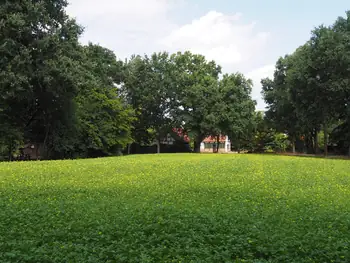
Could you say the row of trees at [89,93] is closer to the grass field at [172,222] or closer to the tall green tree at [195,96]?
the tall green tree at [195,96]

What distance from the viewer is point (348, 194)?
34.9 ft

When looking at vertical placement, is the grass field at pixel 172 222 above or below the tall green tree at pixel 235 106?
below

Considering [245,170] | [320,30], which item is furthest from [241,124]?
[245,170]

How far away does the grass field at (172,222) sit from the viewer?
16.6ft

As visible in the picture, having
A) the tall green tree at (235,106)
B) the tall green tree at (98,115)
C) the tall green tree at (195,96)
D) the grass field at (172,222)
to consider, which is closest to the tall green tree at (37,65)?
the tall green tree at (98,115)

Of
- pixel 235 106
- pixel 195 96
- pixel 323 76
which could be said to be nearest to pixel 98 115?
pixel 195 96

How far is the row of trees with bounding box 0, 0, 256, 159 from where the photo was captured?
23203 mm

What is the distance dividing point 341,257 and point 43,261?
416 centimetres

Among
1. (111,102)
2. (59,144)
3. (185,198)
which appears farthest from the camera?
(111,102)

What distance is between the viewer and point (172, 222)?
6.62 meters

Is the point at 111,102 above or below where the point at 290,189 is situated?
above

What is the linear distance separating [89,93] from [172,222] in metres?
29.1

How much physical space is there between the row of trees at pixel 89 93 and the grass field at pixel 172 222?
45.3 ft

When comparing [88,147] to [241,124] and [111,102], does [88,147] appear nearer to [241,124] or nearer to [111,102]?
[111,102]
